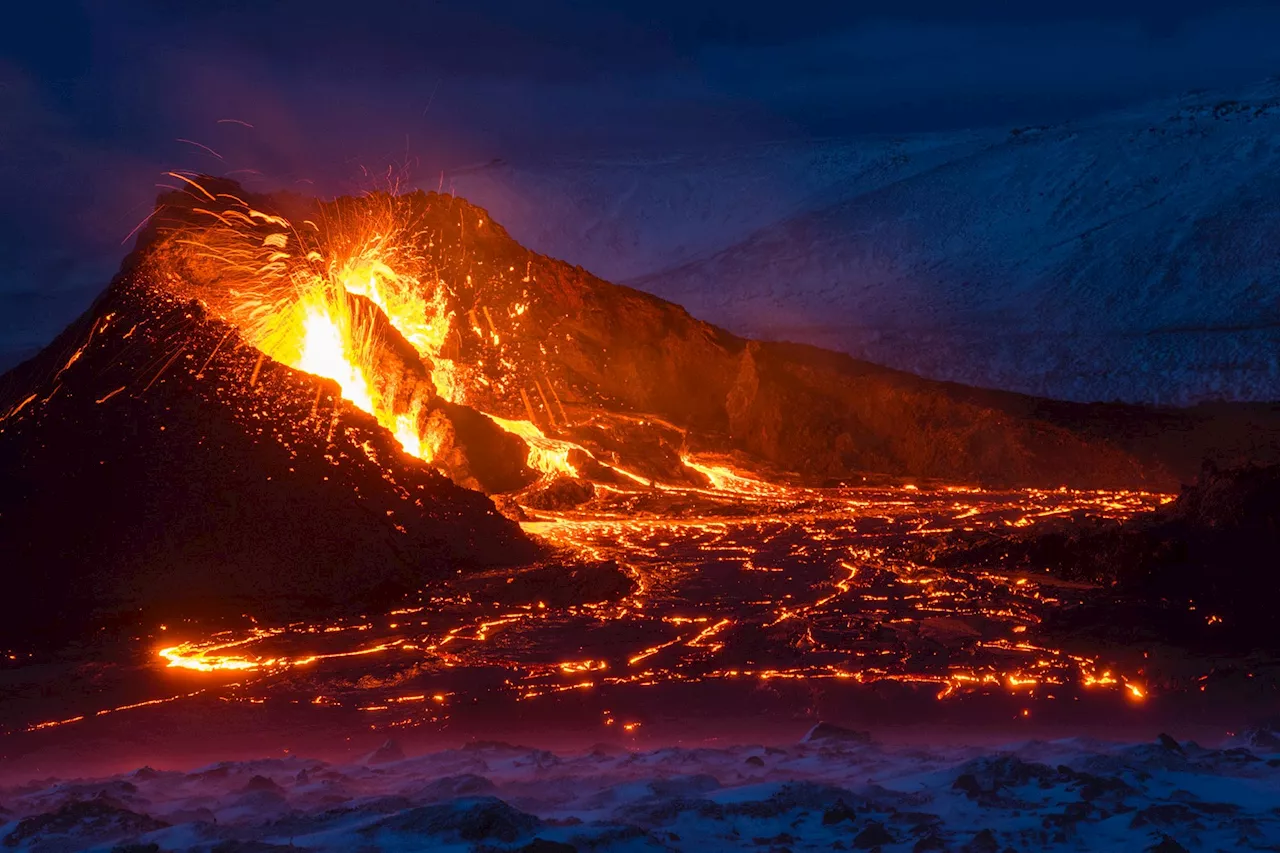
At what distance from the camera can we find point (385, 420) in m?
13.1

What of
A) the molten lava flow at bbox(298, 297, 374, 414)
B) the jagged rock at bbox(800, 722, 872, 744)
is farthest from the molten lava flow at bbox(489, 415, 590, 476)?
the jagged rock at bbox(800, 722, 872, 744)

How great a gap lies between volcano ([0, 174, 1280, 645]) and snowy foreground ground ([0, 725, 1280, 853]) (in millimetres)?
3594

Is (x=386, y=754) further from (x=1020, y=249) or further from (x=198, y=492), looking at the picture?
(x=1020, y=249)

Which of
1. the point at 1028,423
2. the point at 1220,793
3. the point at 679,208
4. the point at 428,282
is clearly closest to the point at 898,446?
the point at 1028,423

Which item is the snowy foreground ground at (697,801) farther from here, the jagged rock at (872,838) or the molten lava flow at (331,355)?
the molten lava flow at (331,355)

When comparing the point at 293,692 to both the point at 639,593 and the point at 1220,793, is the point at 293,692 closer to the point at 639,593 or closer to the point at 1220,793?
the point at 639,593

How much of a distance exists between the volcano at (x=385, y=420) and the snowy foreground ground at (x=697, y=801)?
11.8ft

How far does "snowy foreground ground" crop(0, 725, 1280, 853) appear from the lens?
4387mm

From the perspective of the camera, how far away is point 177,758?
6109 millimetres

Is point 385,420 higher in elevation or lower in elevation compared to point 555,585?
higher

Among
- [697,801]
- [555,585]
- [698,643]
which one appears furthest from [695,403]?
[697,801]

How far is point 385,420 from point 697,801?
8856mm

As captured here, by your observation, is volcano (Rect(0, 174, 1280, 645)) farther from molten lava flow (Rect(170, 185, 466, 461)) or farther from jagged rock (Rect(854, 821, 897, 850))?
jagged rock (Rect(854, 821, 897, 850))

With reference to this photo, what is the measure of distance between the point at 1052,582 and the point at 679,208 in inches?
1647
